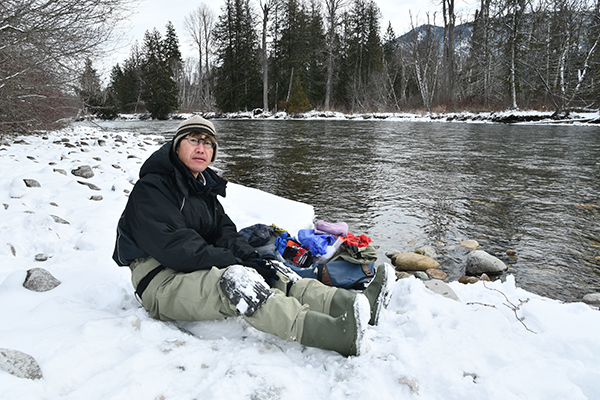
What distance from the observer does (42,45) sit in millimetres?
6707

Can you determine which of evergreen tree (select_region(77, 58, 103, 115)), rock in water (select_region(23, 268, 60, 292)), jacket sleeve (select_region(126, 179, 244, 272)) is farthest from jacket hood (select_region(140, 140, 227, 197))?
evergreen tree (select_region(77, 58, 103, 115))

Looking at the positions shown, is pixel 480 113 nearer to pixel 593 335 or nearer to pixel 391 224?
pixel 391 224

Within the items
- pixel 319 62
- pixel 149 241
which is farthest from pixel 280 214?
pixel 319 62

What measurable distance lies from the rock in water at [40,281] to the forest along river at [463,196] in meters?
2.25

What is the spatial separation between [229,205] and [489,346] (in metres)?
3.65

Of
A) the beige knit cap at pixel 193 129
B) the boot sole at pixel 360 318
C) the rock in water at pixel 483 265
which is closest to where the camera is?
the boot sole at pixel 360 318

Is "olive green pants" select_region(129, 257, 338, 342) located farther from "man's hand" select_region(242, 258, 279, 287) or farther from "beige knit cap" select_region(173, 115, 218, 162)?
"beige knit cap" select_region(173, 115, 218, 162)

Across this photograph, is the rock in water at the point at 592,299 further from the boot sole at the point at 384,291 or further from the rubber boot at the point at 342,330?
the rubber boot at the point at 342,330

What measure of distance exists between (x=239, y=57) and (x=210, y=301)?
1492 inches

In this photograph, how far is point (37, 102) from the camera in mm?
8789

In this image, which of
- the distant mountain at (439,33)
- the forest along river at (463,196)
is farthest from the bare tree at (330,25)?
the forest along river at (463,196)

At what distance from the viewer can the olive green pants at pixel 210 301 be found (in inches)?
73.6

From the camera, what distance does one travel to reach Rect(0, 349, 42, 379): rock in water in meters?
1.49

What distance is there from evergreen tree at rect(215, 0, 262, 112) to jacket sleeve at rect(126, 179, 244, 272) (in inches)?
1429
